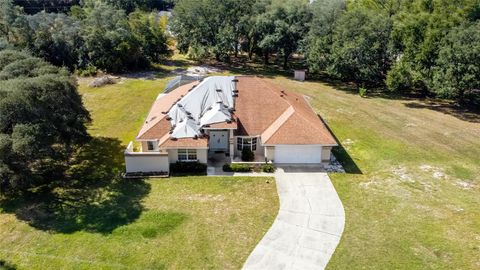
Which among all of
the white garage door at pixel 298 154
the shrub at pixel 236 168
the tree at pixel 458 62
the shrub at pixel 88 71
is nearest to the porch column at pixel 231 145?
the shrub at pixel 236 168

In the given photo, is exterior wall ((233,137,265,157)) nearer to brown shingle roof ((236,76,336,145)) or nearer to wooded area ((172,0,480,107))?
brown shingle roof ((236,76,336,145))

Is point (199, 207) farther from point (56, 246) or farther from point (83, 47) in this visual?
point (83, 47)

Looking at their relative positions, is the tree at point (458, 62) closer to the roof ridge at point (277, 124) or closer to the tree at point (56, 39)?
the roof ridge at point (277, 124)

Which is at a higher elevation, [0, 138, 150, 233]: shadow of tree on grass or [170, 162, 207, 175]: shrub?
[170, 162, 207, 175]: shrub

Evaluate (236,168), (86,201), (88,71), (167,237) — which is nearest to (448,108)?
(236,168)

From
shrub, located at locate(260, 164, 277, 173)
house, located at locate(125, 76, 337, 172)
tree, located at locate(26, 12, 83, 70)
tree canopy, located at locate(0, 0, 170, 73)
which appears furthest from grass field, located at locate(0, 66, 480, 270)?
tree, located at locate(26, 12, 83, 70)

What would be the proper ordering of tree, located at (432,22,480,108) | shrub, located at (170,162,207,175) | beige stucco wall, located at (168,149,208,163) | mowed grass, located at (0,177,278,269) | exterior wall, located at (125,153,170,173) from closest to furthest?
mowed grass, located at (0,177,278,269)
exterior wall, located at (125,153,170,173)
shrub, located at (170,162,207,175)
beige stucco wall, located at (168,149,208,163)
tree, located at (432,22,480,108)

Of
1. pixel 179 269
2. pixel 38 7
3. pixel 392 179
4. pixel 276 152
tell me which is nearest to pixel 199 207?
pixel 179 269

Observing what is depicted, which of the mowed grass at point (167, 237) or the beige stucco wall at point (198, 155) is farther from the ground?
the beige stucco wall at point (198, 155)

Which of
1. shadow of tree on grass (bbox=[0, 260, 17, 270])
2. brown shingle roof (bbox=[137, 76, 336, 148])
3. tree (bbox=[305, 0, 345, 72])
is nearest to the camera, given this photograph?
shadow of tree on grass (bbox=[0, 260, 17, 270])
